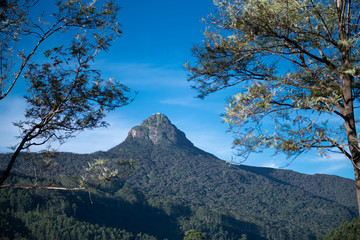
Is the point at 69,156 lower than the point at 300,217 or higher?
higher

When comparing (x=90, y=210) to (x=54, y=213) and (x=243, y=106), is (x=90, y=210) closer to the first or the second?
(x=54, y=213)

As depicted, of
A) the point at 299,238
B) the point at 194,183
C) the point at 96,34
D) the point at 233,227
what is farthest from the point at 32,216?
the point at 194,183

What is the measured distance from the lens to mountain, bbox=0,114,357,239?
317ft

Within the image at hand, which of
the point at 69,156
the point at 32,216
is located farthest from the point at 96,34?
the point at 69,156

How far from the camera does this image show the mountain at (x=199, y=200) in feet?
317

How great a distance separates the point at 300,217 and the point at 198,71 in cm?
14433

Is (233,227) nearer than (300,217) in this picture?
Yes

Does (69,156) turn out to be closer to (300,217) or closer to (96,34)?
(300,217)

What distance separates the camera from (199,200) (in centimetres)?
14550

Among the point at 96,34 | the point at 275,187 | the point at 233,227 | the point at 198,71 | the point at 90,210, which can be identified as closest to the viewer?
the point at 198,71

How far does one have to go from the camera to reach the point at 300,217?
13062 cm

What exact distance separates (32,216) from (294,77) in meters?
76.1

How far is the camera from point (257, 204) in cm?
14838

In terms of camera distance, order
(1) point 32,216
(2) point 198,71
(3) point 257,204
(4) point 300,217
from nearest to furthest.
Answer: (2) point 198,71 → (1) point 32,216 → (4) point 300,217 → (3) point 257,204
